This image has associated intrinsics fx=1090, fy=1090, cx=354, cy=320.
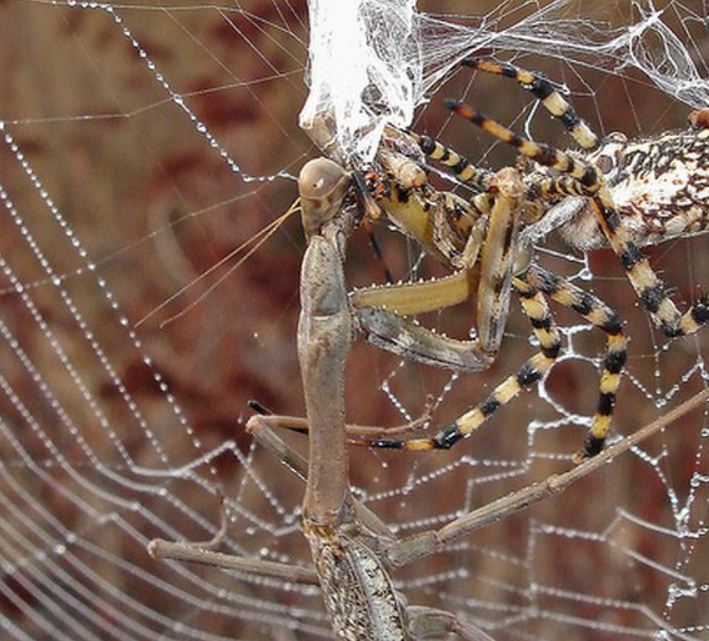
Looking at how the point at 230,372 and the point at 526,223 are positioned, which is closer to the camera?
the point at 526,223

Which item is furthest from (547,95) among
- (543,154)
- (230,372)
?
(230,372)

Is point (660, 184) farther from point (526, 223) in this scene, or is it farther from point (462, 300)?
point (462, 300)

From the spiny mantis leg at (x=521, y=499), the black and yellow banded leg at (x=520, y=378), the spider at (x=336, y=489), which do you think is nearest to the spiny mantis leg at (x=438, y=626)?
the spider at (x=336, y=489)

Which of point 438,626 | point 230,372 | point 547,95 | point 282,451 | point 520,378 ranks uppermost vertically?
point 230,372

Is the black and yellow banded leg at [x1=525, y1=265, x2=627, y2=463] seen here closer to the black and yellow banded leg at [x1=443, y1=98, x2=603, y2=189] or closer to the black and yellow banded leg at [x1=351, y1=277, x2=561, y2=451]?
the black and yellow banded leg at [x1=351, y1=277, x2=561, y2=451]

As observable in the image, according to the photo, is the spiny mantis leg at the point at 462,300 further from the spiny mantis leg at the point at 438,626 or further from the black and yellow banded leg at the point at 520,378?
the spiny mantis leg at the point at 438,626
